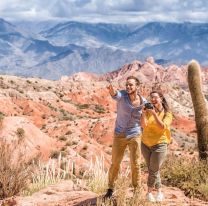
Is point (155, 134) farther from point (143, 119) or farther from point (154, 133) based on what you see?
point (143, 119)

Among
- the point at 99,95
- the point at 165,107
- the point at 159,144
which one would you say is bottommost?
the point at 159,144

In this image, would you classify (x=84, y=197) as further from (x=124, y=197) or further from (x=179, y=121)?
(x=179, y=121)

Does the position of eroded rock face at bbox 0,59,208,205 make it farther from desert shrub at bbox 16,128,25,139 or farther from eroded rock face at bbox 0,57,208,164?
desert shrub at bbox 16,128,25,139

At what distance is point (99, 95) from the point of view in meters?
87.1

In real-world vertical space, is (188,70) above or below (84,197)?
above

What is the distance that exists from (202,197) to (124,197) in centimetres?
256

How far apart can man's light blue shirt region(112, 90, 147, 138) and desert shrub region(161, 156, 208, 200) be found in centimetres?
246

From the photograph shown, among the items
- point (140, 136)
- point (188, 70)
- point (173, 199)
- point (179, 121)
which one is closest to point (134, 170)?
point (140, 136)

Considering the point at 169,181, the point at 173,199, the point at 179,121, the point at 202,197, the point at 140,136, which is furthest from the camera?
the point at 179,121

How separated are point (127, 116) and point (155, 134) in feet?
2.18

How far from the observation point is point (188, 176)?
36.1ft

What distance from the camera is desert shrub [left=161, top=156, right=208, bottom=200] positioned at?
9.80 m

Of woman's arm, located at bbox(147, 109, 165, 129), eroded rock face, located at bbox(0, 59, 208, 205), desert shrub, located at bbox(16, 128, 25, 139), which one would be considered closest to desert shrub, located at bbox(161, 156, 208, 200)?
eroded rock face, located at bbox(0, 59, 208, 205)

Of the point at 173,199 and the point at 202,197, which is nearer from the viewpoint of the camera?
the point at 173,199
